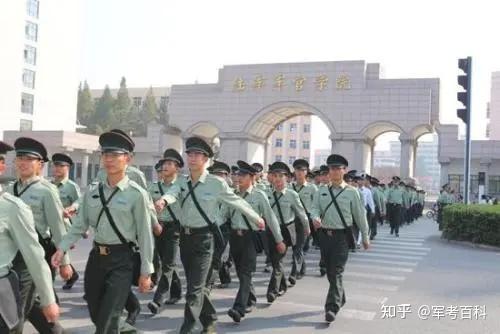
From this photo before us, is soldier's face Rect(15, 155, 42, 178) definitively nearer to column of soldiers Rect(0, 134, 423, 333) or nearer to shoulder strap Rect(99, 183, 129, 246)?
column of soldiers Rect(0, 134, 423, 333)

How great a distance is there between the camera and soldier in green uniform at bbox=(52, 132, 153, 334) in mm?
3965

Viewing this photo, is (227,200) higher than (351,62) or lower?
lower

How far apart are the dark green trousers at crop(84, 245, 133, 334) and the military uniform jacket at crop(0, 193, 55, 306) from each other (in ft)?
2.61

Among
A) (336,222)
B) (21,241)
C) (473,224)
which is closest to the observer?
(21,241)

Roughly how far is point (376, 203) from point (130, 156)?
487 inches

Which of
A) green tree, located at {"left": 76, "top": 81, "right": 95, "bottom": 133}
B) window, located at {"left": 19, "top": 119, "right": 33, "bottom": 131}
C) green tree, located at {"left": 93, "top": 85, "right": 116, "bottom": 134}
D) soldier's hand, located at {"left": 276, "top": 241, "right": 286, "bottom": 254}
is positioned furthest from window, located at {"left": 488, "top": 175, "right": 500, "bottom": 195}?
green tree, located at {"left": 76, "top": 81, "right": 95, "bottom": 133}

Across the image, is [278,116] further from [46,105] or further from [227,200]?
[227,200]


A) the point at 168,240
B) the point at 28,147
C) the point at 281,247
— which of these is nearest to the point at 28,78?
the point at 168,240

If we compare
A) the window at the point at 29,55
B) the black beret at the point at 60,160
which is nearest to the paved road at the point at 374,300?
the black beret at the point at 60,160

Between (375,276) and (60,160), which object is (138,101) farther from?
(60,160)

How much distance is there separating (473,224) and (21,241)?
43.2 feet

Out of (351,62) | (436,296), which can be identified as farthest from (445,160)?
(436,296)

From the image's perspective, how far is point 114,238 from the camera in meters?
4.09

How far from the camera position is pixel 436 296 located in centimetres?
785
